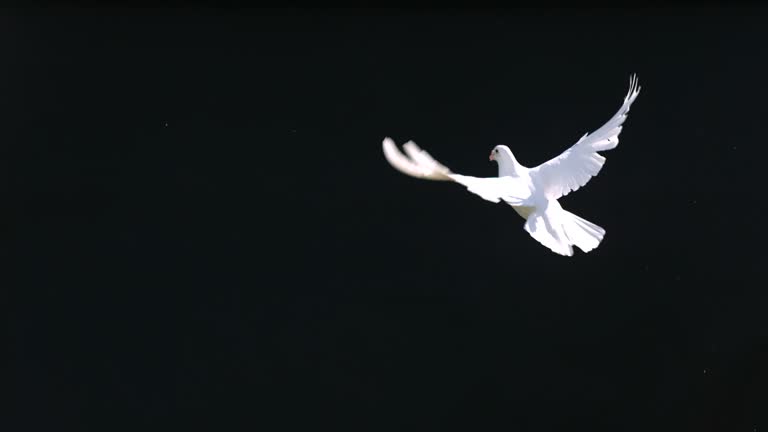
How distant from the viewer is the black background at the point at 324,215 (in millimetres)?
4430

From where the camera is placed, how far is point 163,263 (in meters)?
4.47

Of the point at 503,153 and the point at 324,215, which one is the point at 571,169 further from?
the point at 324,215

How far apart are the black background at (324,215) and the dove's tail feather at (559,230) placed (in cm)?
115

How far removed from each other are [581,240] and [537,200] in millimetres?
163

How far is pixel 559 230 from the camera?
3.24m

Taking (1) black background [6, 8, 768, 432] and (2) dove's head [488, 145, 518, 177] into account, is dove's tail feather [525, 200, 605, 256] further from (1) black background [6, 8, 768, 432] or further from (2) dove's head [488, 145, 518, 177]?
(1) black background [6, 8, 768, 432]

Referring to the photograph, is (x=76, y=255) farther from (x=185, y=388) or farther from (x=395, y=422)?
(x=395, y=422)

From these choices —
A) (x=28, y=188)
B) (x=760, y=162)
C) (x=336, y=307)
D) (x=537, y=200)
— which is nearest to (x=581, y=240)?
(x=537, y=200)

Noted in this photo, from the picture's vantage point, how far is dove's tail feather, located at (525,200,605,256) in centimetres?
318

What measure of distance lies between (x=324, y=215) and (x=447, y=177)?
5.38ft

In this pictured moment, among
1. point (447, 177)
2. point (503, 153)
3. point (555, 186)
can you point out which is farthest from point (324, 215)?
point (447, 177)

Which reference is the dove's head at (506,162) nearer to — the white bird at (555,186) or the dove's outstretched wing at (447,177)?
the white bird at (555,186)

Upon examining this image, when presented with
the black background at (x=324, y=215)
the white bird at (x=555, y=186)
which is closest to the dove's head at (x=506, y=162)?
the white bird at (x=555, y=186)

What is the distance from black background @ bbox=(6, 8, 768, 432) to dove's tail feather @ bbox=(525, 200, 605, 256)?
3.78 feet
